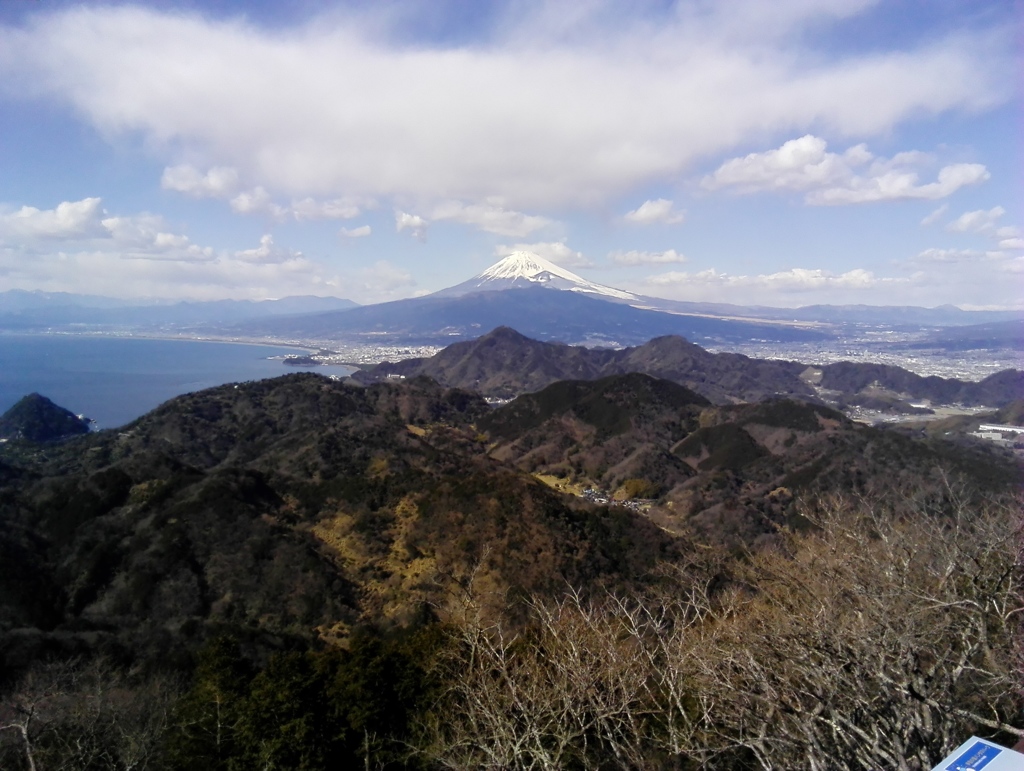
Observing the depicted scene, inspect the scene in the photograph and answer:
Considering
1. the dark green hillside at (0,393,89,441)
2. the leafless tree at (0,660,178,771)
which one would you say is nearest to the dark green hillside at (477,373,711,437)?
the dark green hillside at (0,393,89,441)

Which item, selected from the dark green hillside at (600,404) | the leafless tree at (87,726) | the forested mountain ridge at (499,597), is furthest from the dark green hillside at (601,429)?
the leafless tree at (87,726)

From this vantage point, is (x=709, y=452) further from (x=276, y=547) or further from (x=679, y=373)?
(x=679, y=373)

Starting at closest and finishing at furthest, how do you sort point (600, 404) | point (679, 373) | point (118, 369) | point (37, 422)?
point (600, 404) → point (37, 422) → point (679, 373) → point (118, 369)

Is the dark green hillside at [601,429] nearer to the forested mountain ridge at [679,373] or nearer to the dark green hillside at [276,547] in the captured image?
the dark green hillside at [276,547]

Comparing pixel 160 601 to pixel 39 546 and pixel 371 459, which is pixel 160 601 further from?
pixel 371 459

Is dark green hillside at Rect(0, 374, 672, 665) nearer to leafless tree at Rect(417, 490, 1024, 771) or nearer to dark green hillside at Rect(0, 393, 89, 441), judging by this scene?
leafless tree at Rect(417, 490, 1024, 771)

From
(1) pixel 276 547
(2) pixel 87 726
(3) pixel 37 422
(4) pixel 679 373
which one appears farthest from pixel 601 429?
(4) pixel 679 373
